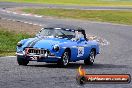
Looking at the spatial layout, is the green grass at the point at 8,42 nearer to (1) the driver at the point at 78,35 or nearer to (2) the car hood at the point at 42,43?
(1) the driver at the point at 78,35

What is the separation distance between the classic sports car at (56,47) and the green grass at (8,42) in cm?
356

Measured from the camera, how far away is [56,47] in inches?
541

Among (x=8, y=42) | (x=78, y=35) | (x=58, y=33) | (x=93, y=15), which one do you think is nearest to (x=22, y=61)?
(x=58, y=33)

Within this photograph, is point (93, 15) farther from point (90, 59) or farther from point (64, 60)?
point (64, 60)

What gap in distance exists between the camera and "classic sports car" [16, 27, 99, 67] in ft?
44.8

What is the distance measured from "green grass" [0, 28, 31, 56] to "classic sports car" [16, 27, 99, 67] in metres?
3.56

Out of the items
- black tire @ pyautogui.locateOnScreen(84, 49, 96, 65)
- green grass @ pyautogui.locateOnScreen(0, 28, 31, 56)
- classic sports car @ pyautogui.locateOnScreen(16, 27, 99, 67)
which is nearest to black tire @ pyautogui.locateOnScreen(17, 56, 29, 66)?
classic sports car @ pyautogui.locateOnScreen(16, 27, 99, 67)

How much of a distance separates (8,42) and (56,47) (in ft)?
28.8

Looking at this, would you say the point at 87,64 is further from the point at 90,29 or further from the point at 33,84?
the point at 90,29

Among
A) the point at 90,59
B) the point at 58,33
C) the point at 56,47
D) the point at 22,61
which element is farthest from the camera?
the point at 90,59

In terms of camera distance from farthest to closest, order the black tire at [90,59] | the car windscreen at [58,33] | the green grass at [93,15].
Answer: the green grass at [93,15], the black tire at [90,59], the car windscreen at [58,33]

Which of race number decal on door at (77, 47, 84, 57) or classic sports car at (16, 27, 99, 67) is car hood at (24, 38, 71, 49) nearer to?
classic sports car at (16, 27, 99, 67)

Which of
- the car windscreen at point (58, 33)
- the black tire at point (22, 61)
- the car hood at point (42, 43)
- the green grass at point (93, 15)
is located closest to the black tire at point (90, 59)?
the car windscreen at point (58, 33)

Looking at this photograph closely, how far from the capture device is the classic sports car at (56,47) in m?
13.6
